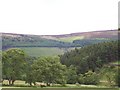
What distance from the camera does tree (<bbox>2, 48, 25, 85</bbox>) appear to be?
33.4 metres

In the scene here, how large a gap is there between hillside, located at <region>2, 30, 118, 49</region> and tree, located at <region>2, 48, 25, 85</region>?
10.7 m

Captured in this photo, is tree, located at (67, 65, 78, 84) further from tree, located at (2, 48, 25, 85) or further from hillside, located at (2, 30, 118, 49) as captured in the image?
hillside, located at (2, 30, 118, 49)

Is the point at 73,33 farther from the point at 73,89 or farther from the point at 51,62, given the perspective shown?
the point at 73,89

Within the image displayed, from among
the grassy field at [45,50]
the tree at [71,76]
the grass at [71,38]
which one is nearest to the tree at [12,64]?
the tree at [71,76]

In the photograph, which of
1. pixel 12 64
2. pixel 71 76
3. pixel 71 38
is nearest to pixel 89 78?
pixel 71 76

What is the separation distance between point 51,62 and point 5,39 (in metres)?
16.5

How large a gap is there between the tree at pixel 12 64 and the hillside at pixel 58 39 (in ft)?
35.1

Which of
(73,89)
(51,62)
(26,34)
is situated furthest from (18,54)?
(26,34)

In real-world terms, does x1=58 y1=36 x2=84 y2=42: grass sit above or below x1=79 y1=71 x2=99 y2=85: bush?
above

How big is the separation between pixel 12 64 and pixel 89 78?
9.31 meters

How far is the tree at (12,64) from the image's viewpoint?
110 ft

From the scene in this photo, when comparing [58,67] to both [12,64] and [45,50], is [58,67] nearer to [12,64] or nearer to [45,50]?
[12,64]

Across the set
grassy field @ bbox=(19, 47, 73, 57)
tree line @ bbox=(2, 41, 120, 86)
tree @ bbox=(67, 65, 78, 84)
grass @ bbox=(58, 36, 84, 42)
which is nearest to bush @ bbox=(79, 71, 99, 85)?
tree line @ bbox=(2, 41, 120, 86)

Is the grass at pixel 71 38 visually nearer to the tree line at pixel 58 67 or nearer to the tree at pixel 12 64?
the tree line at pixel 58 67
